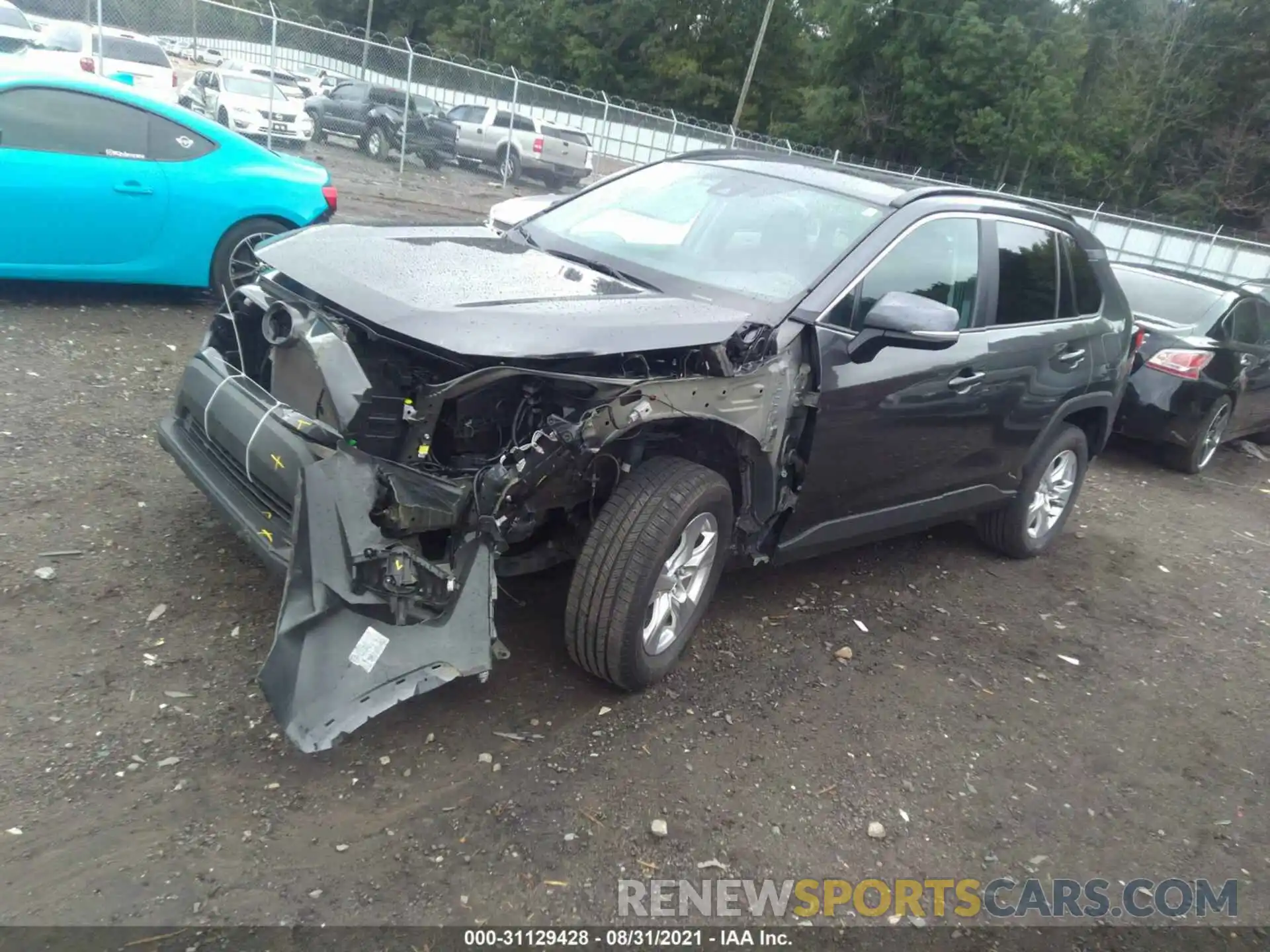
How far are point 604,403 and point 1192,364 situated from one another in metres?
6.40

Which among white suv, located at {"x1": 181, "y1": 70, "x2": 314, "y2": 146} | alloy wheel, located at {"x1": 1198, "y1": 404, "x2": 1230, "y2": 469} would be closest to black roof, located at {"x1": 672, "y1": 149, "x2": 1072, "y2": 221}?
→ alloy wheel, located at {"x1": 1198, "y1": 404, "x2": 1230, "y2": 469}

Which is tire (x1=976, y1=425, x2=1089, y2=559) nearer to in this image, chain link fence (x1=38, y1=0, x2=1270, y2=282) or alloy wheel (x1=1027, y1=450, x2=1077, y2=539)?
alloy wheel (x1=1027, y1=450, x2=1077, y2=539)

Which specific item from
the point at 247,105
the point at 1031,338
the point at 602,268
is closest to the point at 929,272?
the point at 1031,338

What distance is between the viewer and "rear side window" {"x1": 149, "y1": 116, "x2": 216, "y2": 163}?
6.52m

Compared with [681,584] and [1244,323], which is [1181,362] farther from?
[681,584]

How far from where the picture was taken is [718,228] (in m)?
4.20

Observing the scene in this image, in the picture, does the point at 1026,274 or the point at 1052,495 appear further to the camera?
the point at 1052,495

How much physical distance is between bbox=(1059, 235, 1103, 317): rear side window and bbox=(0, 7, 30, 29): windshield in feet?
63.7

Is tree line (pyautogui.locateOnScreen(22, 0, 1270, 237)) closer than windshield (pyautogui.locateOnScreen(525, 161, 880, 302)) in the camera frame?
No

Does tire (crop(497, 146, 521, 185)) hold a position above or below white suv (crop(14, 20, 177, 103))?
below

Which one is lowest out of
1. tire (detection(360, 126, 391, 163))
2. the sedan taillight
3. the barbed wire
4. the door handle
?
tire (detection(360, 126, 391, 163))

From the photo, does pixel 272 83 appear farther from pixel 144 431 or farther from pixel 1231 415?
pixel 1231 415

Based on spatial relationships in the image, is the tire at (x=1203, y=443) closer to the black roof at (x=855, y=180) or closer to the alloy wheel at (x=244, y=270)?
the black roof at (x=855, y=180)

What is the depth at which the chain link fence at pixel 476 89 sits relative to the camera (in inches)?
672
